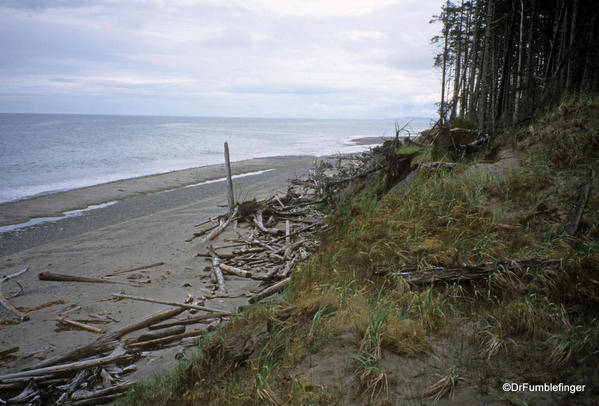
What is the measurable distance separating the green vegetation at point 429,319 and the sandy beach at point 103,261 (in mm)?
1681

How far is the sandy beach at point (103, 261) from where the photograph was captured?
17.2 feet

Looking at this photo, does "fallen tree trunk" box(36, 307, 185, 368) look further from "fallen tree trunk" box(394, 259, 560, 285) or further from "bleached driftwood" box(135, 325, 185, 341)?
"fallen tree trunk" box(394, 259, 560, 285)

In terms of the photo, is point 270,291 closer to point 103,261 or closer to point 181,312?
point 181,312

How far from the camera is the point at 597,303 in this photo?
9.32 ft

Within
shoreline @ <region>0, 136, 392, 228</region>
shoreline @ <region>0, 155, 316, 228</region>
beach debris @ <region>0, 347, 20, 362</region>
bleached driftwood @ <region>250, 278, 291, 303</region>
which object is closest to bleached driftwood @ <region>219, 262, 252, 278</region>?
bleached driftwood @ <region>250, 278, 291, 303</region>

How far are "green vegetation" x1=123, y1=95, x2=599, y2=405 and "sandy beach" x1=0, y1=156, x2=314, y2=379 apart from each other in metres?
1.68

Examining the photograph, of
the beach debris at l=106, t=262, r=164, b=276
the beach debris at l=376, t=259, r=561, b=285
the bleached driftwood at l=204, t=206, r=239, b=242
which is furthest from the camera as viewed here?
the bleached driftwood at l=204, t=206, r=239, b=242

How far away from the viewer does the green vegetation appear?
7.97 feet

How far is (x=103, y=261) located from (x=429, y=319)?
340 inches

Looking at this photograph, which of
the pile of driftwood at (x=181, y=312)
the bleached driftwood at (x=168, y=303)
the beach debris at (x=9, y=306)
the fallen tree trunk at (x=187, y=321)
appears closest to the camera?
the pile of driftwood at (x=181, y=312)

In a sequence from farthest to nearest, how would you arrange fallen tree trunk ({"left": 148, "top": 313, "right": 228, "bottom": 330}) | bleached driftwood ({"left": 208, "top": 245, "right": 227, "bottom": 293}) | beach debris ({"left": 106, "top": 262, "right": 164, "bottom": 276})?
1. beach debris ({"left": 106, "top": 262, "right": 164, "bottom": 276})
2. bleached driftwood ({"left": 208, "top": 245, "right": 227, "bottom": 293})
3. fallen tree trunk ({"left": 148, "top": 313, "right": 228, "bottom": 330})

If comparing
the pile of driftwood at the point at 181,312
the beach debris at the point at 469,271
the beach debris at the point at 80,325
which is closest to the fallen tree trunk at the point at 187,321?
the pile of driftwood at the point at 181,312

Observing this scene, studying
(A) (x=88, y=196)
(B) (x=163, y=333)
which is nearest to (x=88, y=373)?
(B) (x=163, y=333)

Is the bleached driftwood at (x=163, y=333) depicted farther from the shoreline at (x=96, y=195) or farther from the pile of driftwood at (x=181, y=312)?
the shoreline at (x=96, y=195)
